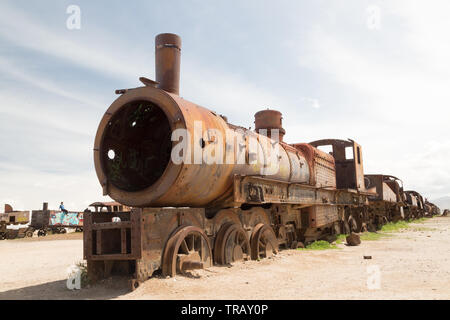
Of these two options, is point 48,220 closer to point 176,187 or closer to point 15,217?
point 15,217

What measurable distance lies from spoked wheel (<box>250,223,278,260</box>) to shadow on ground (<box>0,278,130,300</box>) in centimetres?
334

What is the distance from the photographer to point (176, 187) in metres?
5.91

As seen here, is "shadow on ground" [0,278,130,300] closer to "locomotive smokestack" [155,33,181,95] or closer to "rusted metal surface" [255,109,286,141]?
"locomotive smokestack" [155,33,181,95]

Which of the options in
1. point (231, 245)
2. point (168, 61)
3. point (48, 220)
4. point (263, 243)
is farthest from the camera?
point (48, 220)

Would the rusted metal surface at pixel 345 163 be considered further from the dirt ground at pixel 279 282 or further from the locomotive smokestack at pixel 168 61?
the locomotive smokestack at pixel 168 61

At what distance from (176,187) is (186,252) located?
1.10 m

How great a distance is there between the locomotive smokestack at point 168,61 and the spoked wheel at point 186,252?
8.66 ft

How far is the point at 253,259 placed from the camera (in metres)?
8.11

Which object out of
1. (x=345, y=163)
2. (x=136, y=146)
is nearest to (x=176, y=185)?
(x=136, y=146)

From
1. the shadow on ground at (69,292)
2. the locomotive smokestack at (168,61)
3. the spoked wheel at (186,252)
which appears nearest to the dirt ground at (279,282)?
the shadow on ground at (69,292)

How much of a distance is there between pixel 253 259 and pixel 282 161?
2.58 metres

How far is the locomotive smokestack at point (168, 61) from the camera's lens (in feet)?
22.6

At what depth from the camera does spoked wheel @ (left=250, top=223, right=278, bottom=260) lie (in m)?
8.14
